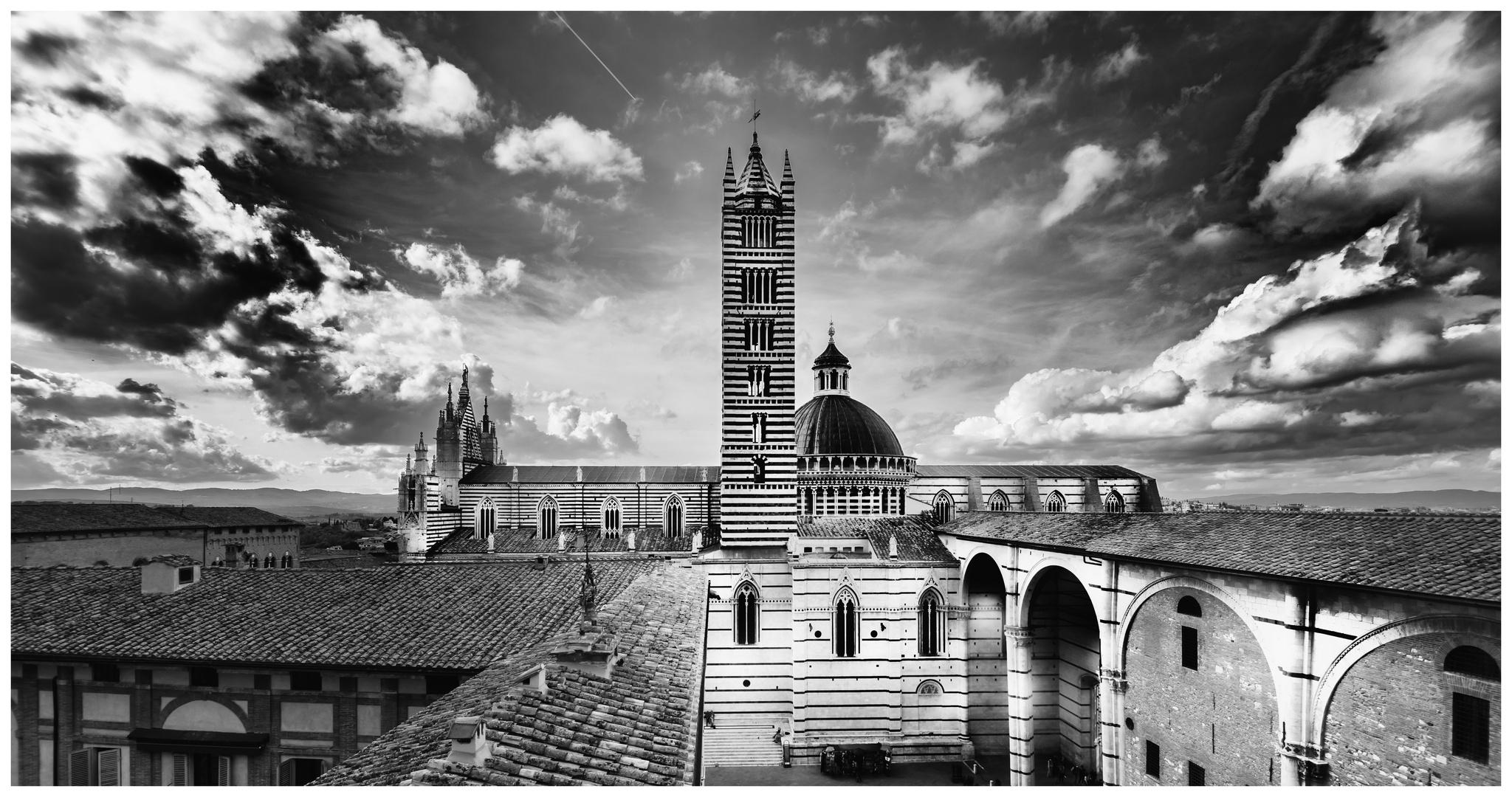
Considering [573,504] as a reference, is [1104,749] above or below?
below

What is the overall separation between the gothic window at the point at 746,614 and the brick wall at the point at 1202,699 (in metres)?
11.1

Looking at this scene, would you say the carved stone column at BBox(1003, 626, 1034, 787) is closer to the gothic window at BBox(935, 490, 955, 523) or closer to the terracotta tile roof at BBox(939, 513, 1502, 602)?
the terracotta tile roof at BBox(939, 513, 1502, 602)

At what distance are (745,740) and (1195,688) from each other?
13.8 m

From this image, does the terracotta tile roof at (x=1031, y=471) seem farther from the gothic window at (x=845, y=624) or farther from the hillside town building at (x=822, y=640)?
the gothic window at (x=845, y=624)

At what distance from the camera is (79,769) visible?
989cm

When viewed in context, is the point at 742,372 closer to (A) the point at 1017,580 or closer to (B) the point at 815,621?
(B) the point at 815,621

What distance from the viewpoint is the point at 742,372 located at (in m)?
22.6

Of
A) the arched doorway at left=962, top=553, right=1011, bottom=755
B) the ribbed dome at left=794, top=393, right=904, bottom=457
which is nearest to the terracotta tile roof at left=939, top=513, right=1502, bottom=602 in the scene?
the arched doorway at left=962, top=553, right=1011, bottom=755

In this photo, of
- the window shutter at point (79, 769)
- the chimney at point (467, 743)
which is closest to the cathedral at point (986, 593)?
the chimney at point (467, 743)

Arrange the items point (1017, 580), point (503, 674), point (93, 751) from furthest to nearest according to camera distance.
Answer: point (1017, 580), point (93, 751), point (503, 674)

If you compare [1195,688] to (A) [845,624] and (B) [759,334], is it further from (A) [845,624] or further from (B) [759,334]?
(B) [759,334]

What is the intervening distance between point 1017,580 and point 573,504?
22.7 meters

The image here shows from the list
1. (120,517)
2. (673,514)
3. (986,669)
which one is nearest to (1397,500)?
(986,669)
